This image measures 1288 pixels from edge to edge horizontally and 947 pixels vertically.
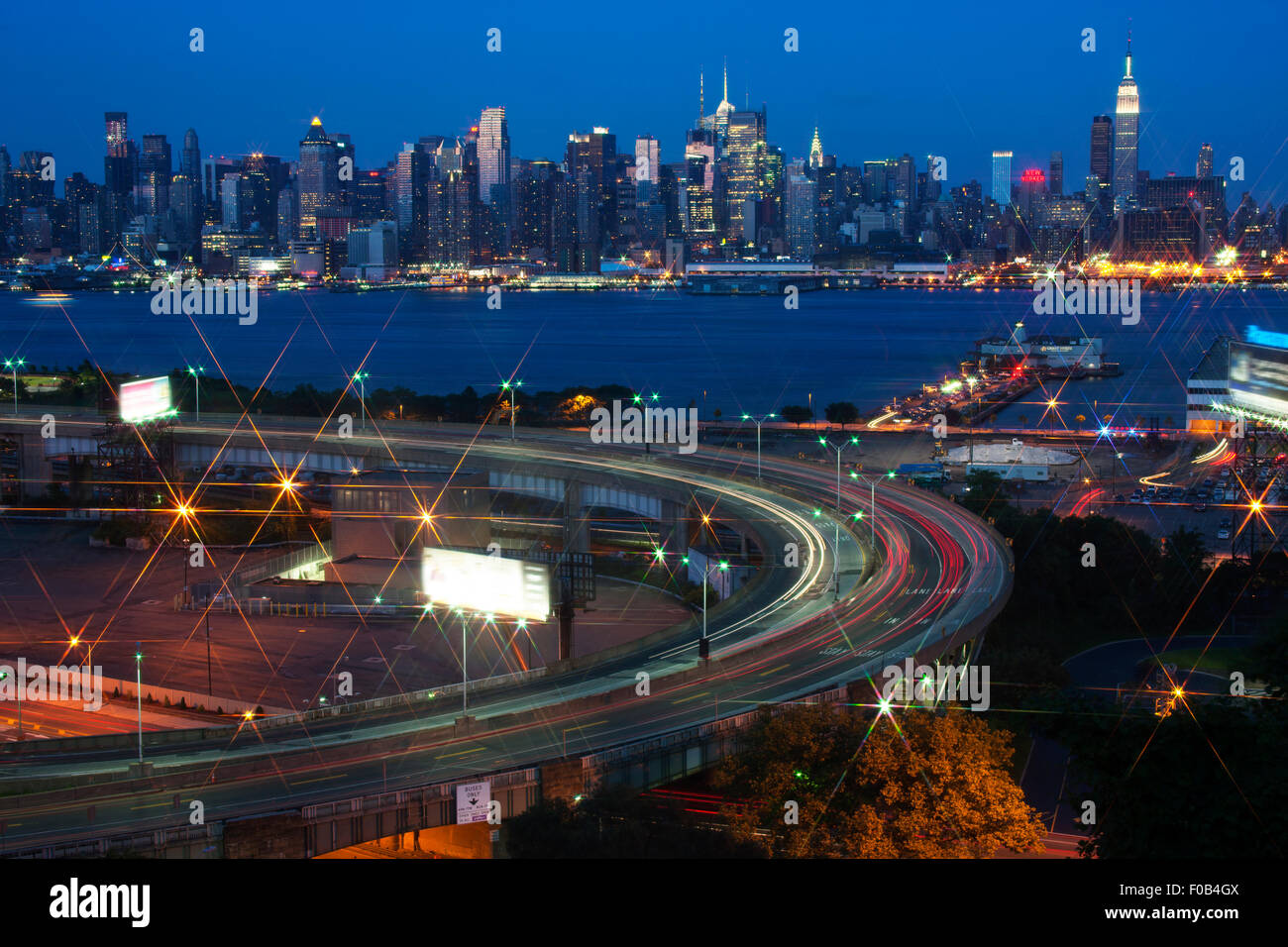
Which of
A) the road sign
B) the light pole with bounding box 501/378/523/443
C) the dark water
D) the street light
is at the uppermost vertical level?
the dark water

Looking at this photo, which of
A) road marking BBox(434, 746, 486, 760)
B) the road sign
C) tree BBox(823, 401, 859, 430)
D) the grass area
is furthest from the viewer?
tree BBox(823, 401, 859, 430)

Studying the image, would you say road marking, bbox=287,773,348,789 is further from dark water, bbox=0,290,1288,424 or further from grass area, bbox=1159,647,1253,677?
dark water, bbox=0,290,1288,424

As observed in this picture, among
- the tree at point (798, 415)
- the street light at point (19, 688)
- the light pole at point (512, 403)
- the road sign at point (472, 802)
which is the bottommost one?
the street light at point (19, 688)

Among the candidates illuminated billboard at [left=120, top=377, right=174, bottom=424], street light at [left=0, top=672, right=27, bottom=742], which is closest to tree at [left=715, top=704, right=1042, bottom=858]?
street light at [left=0, top=672, right=27, bottom=742]

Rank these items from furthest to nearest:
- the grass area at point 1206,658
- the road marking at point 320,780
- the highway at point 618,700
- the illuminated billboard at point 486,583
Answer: the illuminated billboard at point 486,583 → the grass area at point 1206,658 → the road marking at point 320,780 → the highway at point 618,700

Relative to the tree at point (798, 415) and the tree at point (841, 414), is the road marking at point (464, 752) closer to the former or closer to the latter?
the tree at point (798, 415)

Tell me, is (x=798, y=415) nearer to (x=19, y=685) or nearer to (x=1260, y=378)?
(x=1260, y=378)

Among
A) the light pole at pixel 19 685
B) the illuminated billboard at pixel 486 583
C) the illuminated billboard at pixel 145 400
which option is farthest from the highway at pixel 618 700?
the illuminated billboard at pixel 145 400
